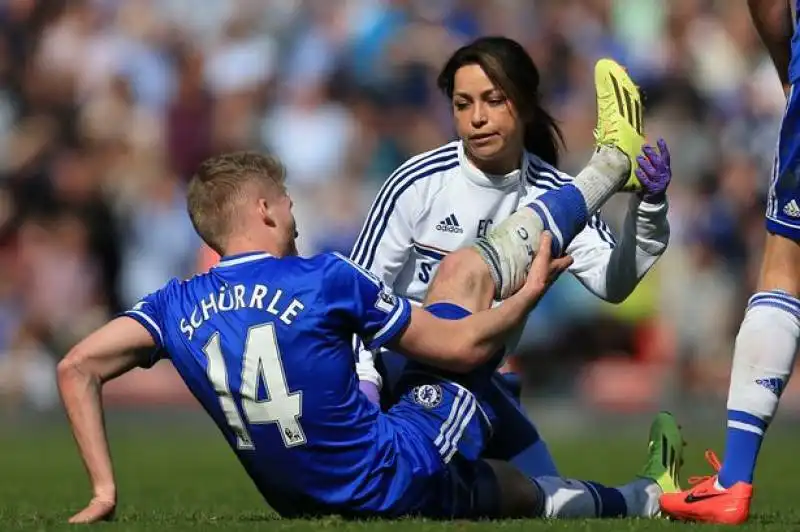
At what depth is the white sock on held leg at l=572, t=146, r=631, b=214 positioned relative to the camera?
677 centimetres

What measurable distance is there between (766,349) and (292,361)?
1784 millimetres

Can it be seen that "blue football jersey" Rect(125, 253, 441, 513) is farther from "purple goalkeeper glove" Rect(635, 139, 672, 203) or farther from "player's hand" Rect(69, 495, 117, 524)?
"purple goalkeeper glove" Rect(635, 139, 672, 203)

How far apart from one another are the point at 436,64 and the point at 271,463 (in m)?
10.2

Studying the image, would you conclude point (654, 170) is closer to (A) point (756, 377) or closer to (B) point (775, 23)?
(B) point (775, 23)

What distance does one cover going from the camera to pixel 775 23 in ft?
21.4

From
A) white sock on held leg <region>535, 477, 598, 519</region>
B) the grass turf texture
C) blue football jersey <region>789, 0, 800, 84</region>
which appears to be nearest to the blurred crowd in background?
the grass turf texture

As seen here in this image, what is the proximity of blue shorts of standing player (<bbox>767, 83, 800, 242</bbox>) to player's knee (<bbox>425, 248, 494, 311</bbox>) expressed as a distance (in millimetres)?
1113

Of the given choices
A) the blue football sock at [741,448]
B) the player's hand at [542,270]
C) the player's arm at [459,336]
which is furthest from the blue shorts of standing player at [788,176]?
the player's arm at [459,336]

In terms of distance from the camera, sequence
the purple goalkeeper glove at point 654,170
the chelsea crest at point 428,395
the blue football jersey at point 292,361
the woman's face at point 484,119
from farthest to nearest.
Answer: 1. the woman's face at point 484,119
2. the purple goalkeeper glove at point 654,170
3. the chelsea crest at point 428,395
4. the blue football jersey at point 292,361

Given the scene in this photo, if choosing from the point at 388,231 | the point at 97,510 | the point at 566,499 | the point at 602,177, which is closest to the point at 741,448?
the point at 566,499

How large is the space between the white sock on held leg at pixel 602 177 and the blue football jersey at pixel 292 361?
123cm

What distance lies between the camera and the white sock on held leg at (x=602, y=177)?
22.2 feet

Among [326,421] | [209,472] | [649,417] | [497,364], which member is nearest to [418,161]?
[497,364]

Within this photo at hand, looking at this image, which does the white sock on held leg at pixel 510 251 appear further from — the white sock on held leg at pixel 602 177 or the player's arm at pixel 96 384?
the player's arm at pixel 96 384
